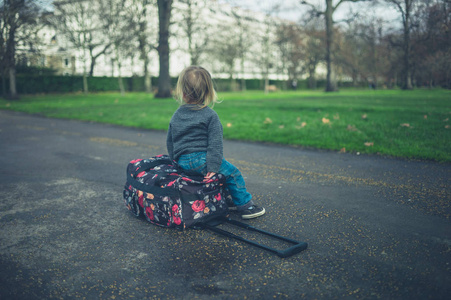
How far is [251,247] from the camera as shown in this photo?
3023 mm

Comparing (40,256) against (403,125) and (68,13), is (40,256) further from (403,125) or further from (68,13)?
(68,13)

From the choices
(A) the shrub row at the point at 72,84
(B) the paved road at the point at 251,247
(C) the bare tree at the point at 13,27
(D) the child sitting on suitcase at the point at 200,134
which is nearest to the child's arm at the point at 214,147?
(D) the child sitting on suitcase at the point at 200,134

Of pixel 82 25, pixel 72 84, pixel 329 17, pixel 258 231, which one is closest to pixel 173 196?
pixel 258 231

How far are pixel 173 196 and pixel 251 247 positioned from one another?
88 cm

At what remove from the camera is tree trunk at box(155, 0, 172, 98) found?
883 inches

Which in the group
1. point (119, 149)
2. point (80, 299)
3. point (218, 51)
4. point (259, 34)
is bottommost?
point (80, 299)

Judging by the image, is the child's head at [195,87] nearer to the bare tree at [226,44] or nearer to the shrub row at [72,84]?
the shrub row at [72,84]

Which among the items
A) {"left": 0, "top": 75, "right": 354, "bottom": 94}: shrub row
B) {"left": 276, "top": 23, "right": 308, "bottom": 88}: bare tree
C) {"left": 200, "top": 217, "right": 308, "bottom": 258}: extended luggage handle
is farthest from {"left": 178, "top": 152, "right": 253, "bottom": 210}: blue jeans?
{"left": 276, "top": 23, "right": 308, "bottom": 88}: bare tree

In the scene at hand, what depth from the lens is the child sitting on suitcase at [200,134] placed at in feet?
11.5

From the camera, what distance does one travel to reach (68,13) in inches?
1193

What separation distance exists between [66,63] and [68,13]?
34.8 metres

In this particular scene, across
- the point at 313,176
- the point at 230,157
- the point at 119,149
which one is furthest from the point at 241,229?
the point at 119,149

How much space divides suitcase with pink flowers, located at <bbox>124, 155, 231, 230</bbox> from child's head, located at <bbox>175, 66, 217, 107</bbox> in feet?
2.47

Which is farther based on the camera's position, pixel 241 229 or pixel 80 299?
pixel 241 229
